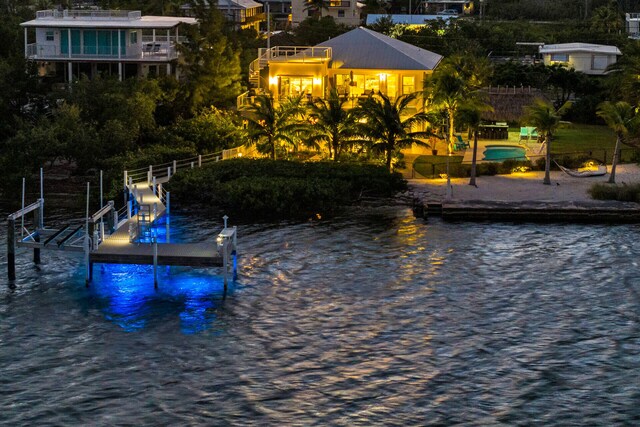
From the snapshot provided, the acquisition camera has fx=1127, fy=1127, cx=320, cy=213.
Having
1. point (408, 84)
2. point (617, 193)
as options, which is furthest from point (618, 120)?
point (408, 84)

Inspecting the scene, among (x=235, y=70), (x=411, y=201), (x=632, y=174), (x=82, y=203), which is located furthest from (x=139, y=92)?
(x=632, y=174)

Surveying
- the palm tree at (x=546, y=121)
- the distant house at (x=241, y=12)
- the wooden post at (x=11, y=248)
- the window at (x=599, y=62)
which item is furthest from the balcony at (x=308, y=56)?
the distant house at (x=241, y=12)

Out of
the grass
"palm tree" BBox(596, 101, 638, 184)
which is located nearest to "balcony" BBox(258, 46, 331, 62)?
the grass

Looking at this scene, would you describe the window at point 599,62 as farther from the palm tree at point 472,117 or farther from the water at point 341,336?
the water at point 341,336

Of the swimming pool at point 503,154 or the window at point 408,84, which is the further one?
the window at point 408,84

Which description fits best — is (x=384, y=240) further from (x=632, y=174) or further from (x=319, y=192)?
(x=632, y=174)

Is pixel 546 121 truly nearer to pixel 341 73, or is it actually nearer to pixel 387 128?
pixel 387 128
